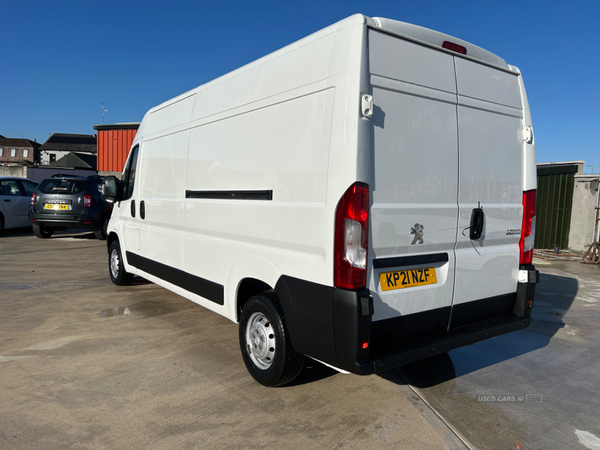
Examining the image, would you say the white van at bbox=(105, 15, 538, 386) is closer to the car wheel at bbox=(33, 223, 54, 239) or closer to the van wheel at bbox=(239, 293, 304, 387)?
the van wheel at bbox=(239, 293, 304, 387)

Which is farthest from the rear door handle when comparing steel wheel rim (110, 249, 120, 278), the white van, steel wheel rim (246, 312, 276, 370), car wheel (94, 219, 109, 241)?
car wheel (94, 219, 109, 241)

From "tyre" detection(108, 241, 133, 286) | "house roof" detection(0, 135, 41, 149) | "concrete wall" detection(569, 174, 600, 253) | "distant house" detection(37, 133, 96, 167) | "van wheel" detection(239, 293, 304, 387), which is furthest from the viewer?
"house roof" detection(0, 135, 41, 149)

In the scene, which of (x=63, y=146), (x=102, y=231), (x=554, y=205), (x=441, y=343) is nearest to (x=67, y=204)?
(x=102, y=231)

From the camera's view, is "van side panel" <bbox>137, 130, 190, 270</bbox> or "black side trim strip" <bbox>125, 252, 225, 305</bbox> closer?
"black side trim strip" <bbox>125, 252, 225, 305</bbox>

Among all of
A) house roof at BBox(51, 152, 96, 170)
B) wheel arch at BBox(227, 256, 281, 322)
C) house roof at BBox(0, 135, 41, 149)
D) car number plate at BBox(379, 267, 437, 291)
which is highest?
house roof at BBox(0, 135, 41, 149)

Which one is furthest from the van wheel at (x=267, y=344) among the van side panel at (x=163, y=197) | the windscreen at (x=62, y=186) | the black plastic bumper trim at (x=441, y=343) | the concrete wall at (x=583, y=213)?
the concrete wall at (x=583, y=213)

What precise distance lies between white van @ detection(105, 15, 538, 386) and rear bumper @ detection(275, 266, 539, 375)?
0.01 meters

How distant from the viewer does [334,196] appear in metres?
2.73

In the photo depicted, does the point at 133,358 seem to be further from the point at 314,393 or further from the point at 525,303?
the point at 525,303

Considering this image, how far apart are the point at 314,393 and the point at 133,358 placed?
1691 mm

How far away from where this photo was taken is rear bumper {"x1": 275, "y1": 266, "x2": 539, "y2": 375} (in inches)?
106

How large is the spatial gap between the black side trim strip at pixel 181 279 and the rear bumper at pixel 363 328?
1056 mm

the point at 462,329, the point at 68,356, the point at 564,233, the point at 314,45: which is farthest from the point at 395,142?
the point at 564,233

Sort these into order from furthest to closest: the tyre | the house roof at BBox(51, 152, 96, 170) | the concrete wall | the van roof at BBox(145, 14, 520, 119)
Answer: the house roof at BBox(51, 152, 96, 170) → the concrete wall → the tyre → the van roof at BBox(145, 14, 520, 119)
